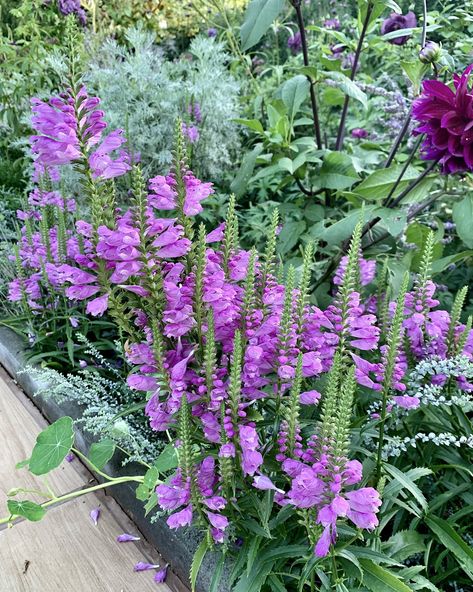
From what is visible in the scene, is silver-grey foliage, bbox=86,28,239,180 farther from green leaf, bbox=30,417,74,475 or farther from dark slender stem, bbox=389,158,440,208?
green leaf, bbox=30,417,74,475

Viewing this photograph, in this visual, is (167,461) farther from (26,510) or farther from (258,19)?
(258,19)

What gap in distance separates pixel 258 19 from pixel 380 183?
683 millimetres

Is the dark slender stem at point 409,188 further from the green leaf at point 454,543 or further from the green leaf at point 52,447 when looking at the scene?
the green leaf at point 52,447

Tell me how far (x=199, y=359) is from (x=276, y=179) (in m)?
2.01

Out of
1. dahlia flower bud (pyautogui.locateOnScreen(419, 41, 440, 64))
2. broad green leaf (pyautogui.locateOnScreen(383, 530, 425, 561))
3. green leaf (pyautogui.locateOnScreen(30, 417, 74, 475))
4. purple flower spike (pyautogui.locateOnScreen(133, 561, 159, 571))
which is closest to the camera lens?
broad green leaf (pyautogui.locateOnScreen(383, 530, 425, 561))

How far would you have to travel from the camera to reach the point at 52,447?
130 cm

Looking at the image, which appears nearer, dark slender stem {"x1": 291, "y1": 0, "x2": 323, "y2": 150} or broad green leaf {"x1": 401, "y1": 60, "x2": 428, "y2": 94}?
broad green leaf {"x1": 401, "y1": 60, "x2": 428, "y2": 94}

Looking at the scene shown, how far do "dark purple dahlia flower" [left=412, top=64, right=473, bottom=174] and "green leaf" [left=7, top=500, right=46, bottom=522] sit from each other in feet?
4.36

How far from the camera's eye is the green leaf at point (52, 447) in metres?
1.27

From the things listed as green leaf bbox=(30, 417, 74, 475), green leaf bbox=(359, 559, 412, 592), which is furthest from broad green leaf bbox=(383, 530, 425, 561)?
green leaf bbox=(30, 417, 74, 475)

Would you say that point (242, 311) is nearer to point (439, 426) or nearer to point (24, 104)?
point (439, 426)

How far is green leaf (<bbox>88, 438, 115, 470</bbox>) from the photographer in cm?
136

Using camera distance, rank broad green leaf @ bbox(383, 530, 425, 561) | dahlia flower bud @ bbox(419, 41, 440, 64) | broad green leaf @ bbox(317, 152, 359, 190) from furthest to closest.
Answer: broad green leaf @ bbox(317, 152, 359, 190), dahlia flower bud @ bbox(419, 41, 440, 64), broad green leaf @ bbox(383, 530, 425, 561)

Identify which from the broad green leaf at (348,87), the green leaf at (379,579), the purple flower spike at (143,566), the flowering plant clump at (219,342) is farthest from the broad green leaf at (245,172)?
the green leaf at (379,579)
